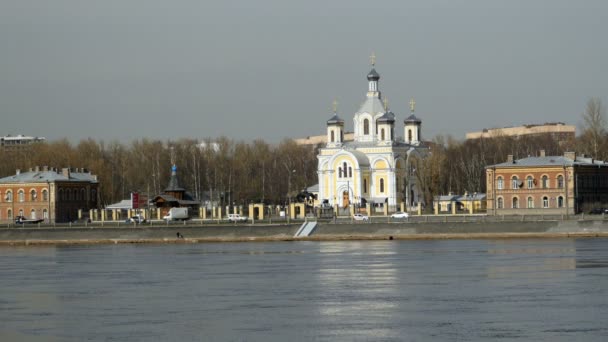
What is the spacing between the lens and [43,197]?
337 ft

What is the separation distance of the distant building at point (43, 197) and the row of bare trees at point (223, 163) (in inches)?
512

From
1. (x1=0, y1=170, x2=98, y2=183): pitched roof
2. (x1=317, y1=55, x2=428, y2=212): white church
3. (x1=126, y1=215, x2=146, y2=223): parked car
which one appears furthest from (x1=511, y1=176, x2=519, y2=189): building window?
(x1=0, y1=170, x2=98, y2=183): pitched roof

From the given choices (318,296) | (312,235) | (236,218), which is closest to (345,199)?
(236,218)

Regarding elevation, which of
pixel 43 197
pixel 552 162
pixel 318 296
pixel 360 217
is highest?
pixel 552 162

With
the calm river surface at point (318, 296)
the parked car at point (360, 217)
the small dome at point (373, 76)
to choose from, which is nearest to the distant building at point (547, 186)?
the parked car at point (360, 217)

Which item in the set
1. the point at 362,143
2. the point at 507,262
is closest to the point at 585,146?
the point at 362,143

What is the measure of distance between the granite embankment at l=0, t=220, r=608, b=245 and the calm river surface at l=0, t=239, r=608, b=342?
12674 mm

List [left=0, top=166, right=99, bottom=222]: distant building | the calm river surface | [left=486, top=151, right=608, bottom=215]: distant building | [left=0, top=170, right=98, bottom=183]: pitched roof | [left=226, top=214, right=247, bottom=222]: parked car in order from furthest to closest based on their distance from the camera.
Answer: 1. [left=0, top=170, right=98, bottom=183]: pitched roof
2. [left=0, top=166, right=99, bottom=222]: distant building
3. [left=226, top=214, right=247, bottom=222]: parked car
4. [left=486, top=151, right=608, bottom=215]: distant building
5. the calm river surface

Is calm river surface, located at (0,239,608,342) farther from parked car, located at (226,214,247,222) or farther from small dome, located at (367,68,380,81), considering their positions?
small dome, located at (367,68,380,81)

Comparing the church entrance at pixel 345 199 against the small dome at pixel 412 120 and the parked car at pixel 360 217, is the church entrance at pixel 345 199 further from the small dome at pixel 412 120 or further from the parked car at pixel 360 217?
the parked car at pixel 360 217

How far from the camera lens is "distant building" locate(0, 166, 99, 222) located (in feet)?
335

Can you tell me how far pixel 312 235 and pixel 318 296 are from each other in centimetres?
4356

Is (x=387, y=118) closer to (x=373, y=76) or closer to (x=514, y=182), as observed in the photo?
(x=373, y=76)

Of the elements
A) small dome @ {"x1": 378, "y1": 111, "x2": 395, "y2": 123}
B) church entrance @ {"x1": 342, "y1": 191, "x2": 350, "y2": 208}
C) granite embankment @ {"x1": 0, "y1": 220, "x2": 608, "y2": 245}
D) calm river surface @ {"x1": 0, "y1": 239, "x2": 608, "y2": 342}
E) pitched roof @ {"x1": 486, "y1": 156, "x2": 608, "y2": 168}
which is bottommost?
calm river surface @ {"x1": 0, "y1": 239, "x2": 608, "y2": 342}
